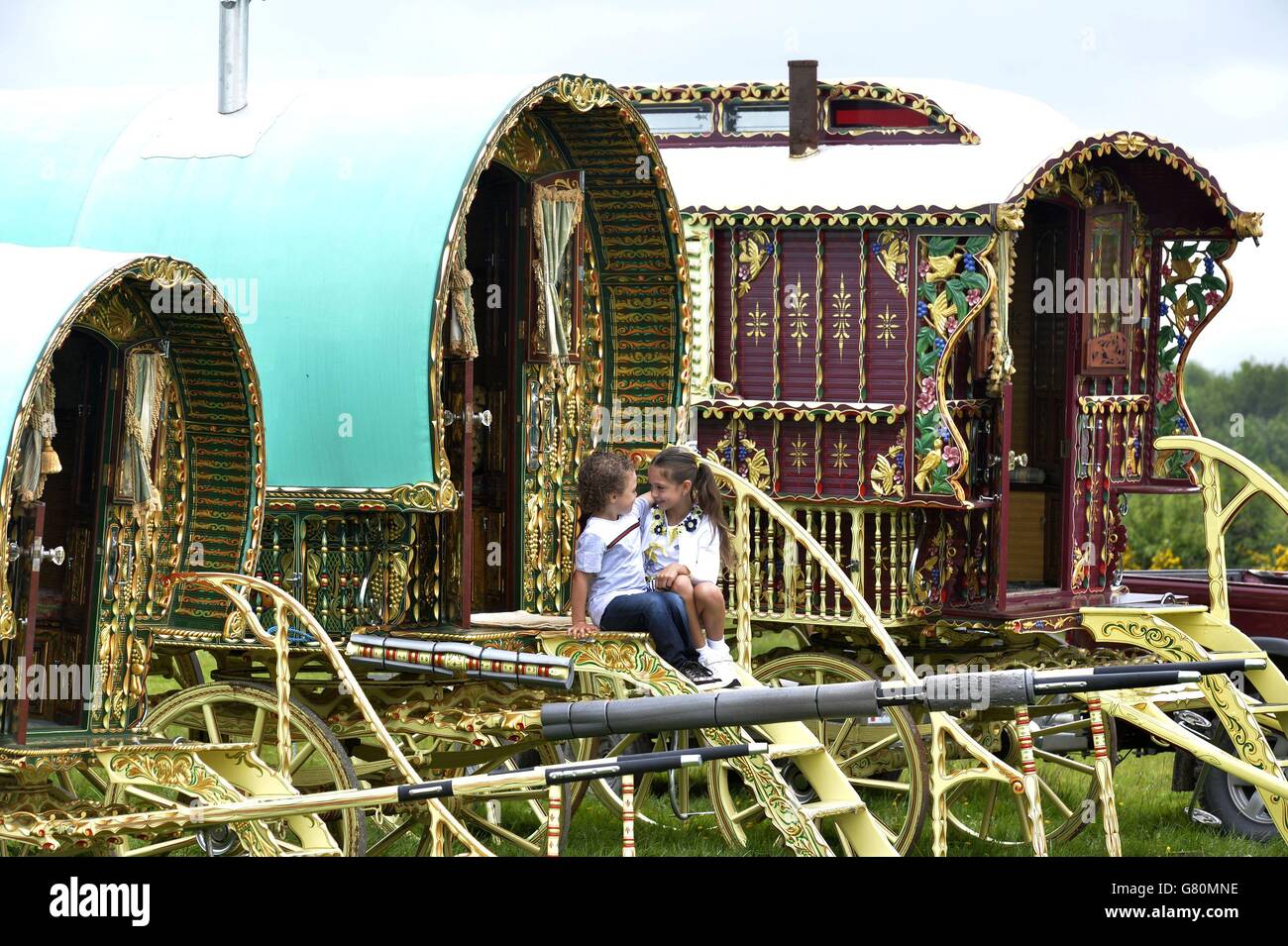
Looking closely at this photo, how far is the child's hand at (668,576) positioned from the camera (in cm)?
1070

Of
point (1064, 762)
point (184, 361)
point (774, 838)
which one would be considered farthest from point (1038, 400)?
point (184, 361)

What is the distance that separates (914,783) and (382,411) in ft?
11.1

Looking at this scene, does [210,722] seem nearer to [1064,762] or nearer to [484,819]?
[484,819]

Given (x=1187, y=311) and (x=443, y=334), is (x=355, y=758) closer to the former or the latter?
(x=443, y=334)

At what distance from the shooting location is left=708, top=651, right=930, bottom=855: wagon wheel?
11.5 m

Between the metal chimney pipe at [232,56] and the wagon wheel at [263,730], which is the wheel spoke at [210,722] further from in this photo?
the metal chimney pipe at [232,56]

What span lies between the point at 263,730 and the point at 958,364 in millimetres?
4741

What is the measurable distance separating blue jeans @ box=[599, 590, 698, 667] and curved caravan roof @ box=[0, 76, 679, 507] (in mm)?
1124

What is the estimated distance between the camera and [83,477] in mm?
8703

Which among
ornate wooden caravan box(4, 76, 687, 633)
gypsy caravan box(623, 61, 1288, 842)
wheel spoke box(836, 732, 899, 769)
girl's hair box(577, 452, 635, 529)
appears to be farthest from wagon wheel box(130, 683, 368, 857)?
wheel spoke box(836, 732, 899, 769)

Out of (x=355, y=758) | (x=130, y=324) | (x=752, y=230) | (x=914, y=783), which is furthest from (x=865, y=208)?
(x=130, y=324)

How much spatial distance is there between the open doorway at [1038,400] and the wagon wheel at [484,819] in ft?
10.1

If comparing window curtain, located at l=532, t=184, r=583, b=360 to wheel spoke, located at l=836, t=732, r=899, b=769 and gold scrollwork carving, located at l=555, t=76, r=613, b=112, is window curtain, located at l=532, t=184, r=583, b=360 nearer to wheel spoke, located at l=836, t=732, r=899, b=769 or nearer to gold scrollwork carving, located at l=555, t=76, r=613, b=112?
gold scrollwork carving, located at l=555, t=76, r=613, b=112

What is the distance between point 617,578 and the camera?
10742 millimetres
